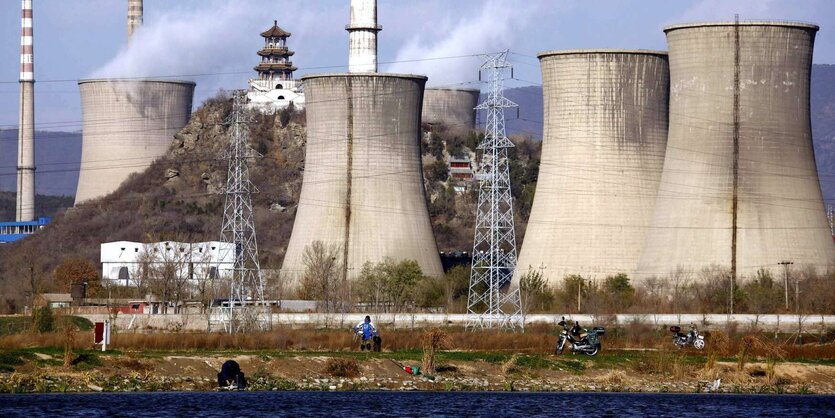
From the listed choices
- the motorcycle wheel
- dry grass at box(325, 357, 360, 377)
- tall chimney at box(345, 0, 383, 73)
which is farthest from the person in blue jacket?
tall chimney at box(345, 0, 383, 73)

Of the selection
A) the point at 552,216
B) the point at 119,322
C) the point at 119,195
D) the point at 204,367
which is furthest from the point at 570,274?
the point at 119,195

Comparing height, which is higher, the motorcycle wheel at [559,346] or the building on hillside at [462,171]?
the building on hillside at [462,171]

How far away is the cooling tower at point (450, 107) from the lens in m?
87.1

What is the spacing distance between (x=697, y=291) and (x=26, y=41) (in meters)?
42.5

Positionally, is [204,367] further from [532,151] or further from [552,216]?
[532,151]

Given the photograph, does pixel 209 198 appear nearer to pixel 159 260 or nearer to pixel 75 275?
pixel 75 275

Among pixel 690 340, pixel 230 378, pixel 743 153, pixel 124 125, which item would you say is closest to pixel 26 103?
pixel 124 125

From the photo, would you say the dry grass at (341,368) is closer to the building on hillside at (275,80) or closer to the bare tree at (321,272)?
the bare tree at (321,272)

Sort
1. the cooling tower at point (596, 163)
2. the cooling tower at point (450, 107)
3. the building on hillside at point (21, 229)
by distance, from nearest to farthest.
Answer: the cooling tower at point (596, 163) < the cooling tower at point (450, 107) < the building on hillside at point (21, 229)

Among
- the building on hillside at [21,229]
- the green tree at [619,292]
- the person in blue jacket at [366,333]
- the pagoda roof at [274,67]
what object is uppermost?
the pagoda roof at [274,67]

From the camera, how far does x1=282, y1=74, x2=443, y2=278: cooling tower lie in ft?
184

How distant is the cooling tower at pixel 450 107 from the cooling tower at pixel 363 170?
1154 inches

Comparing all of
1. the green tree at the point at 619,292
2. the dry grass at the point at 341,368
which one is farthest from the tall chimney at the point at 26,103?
the dry grass at the point at 341,368

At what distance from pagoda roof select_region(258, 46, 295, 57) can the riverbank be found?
70603 millimetres
